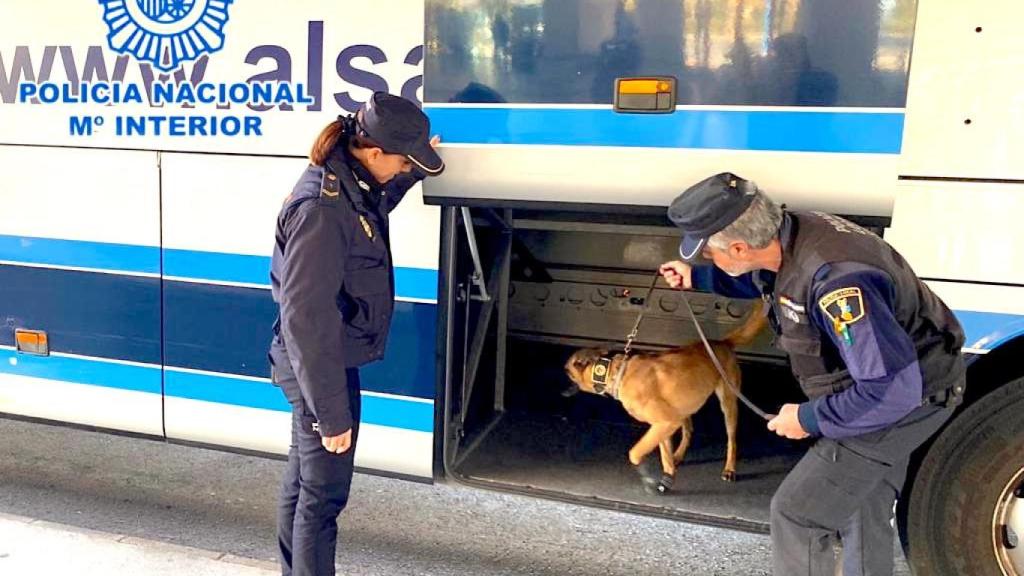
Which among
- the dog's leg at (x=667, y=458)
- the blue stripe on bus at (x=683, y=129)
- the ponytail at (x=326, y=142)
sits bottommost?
the dog's leg at (x=667, y=458)

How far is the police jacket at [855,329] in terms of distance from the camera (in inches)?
84.5

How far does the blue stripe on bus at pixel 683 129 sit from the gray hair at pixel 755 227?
417 millimetres

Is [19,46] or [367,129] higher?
[19,46]

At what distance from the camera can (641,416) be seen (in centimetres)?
362

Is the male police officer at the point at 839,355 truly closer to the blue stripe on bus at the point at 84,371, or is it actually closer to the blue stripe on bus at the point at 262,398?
the blue stripe on bus at the point at 262,398

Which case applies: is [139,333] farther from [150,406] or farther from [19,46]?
[19,46]

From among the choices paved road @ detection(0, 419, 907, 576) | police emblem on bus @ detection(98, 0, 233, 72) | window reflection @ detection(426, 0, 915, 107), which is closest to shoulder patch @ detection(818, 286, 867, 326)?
window reflection @ detection(426, 0, 915, 107)

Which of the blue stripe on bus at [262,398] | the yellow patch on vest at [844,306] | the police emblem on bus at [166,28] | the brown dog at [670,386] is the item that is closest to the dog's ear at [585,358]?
the brown dog at [670,386]

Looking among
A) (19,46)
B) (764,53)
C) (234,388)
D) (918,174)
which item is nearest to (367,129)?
(764,53)

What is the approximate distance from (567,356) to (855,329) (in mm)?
2590

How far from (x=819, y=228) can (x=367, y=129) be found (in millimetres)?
1272

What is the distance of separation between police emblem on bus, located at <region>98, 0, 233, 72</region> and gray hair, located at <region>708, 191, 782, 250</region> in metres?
2.01

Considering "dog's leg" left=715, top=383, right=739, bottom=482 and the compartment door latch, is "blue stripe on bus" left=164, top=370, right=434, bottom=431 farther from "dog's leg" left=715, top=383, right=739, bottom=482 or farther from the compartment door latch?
"dog's leg" left=715, top=383, right=739, bottom=482

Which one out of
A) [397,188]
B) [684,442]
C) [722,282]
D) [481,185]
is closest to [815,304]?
[722,282]
